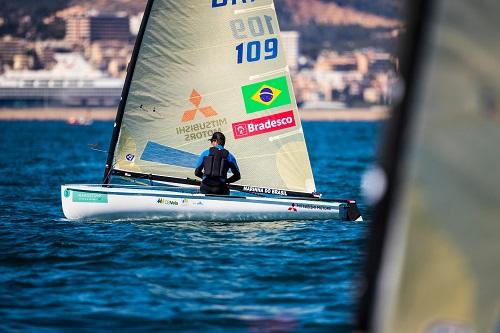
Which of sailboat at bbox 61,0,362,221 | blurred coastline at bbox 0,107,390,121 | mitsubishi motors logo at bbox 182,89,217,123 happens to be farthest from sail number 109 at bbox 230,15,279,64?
blurred coastline at bbox 0,107,390,121

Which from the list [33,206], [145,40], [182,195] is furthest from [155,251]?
[33,206]

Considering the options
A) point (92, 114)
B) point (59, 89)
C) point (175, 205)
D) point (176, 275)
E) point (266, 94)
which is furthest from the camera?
point (59, 89)

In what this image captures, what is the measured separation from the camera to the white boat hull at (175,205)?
1384cm

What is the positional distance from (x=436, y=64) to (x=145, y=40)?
12.5m

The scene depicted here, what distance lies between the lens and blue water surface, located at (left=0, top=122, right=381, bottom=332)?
775cm

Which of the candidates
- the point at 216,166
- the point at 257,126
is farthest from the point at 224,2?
the point at 216,166

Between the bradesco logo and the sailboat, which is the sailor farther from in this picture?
the bradesco logo

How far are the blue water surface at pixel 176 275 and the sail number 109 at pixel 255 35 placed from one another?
229 cm

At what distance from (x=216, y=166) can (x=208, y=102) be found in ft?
6.11

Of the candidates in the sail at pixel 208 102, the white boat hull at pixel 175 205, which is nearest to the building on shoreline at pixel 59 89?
the sail at pixel 208 102

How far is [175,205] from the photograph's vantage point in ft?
45.4

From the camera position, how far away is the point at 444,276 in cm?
255

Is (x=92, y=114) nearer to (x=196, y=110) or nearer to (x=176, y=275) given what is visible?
(x=196, y=110)

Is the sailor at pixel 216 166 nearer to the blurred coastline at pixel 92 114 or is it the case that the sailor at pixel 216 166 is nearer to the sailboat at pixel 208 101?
the sailboat at pixel 208 101
